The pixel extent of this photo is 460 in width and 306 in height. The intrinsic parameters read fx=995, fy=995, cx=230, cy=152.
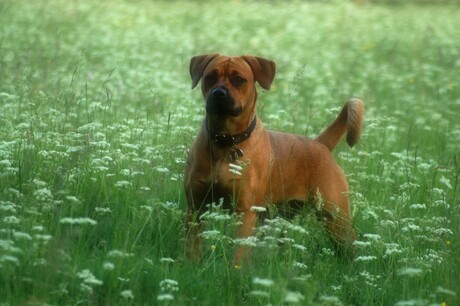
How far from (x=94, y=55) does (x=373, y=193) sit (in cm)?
719

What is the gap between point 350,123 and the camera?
7.11 m

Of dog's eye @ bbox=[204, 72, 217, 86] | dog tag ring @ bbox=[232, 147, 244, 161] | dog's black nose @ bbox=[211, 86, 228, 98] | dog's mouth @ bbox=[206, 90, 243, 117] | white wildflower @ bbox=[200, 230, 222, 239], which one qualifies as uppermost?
dog's eye @ bbox=[204, 72, 217, 86]

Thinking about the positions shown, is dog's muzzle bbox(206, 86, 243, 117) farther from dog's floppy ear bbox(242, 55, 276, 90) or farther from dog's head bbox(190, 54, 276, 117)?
dog's floppy ear bbox(242, 55, 276, 90)

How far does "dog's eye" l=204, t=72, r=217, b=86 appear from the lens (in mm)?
6512

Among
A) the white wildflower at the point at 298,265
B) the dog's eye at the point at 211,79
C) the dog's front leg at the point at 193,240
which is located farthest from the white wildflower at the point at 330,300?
the dog's eye at the point at 211,79

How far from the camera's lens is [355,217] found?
6.56m

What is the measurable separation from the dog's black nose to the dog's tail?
1.23 m

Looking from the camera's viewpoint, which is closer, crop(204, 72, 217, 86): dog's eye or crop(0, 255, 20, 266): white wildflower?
crop(0, 255, 20, 266): white wildflower

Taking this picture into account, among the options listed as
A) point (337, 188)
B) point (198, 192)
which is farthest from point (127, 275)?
point (337, 188)

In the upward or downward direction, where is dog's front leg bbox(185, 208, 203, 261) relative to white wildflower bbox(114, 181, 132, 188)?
downward

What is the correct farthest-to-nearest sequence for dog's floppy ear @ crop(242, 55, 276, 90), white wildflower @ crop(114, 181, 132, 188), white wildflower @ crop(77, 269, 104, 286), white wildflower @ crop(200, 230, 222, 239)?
1. dog's floppy ear @ crop(242, 55, 276, 90)
2. white wildflower @ crop(114, 181, 132, 188)
3. white wildflower @ crop(200, 230, 222, 239)
4. white wildflower @ crop(77, 269, 104, 286)

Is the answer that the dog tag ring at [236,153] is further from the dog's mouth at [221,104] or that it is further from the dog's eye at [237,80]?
the dog's eye at [237,80]

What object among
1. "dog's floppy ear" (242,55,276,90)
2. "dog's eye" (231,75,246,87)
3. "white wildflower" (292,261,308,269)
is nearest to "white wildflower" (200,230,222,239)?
"white wildflower" (292,261,308,269)

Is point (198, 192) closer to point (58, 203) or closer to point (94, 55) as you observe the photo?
point (58, 203)
